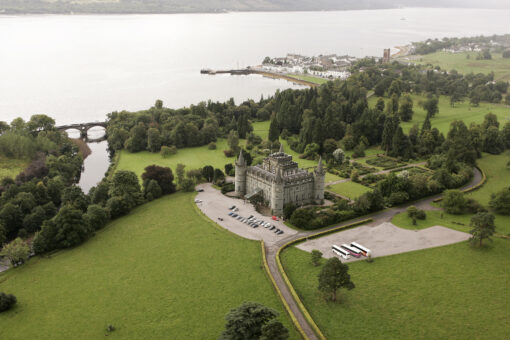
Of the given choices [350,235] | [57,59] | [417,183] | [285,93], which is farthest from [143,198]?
[57,59]

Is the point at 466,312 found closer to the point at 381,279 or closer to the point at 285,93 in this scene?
the point at 381,279

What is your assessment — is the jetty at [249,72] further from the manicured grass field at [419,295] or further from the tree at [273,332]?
the tree at [273,332]

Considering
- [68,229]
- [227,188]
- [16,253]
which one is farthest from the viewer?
[227,188]

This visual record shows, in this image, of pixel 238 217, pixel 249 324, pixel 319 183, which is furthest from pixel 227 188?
pixel 249 324

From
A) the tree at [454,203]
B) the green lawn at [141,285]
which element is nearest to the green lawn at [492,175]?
the tree at [454,203]

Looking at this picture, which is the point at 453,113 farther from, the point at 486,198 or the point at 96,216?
the point at 96,216

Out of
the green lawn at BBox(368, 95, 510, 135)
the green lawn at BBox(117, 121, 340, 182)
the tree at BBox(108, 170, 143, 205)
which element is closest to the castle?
the green lawn at BBox(117, 121, 340, 182)

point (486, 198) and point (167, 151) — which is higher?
point (167, 151)
